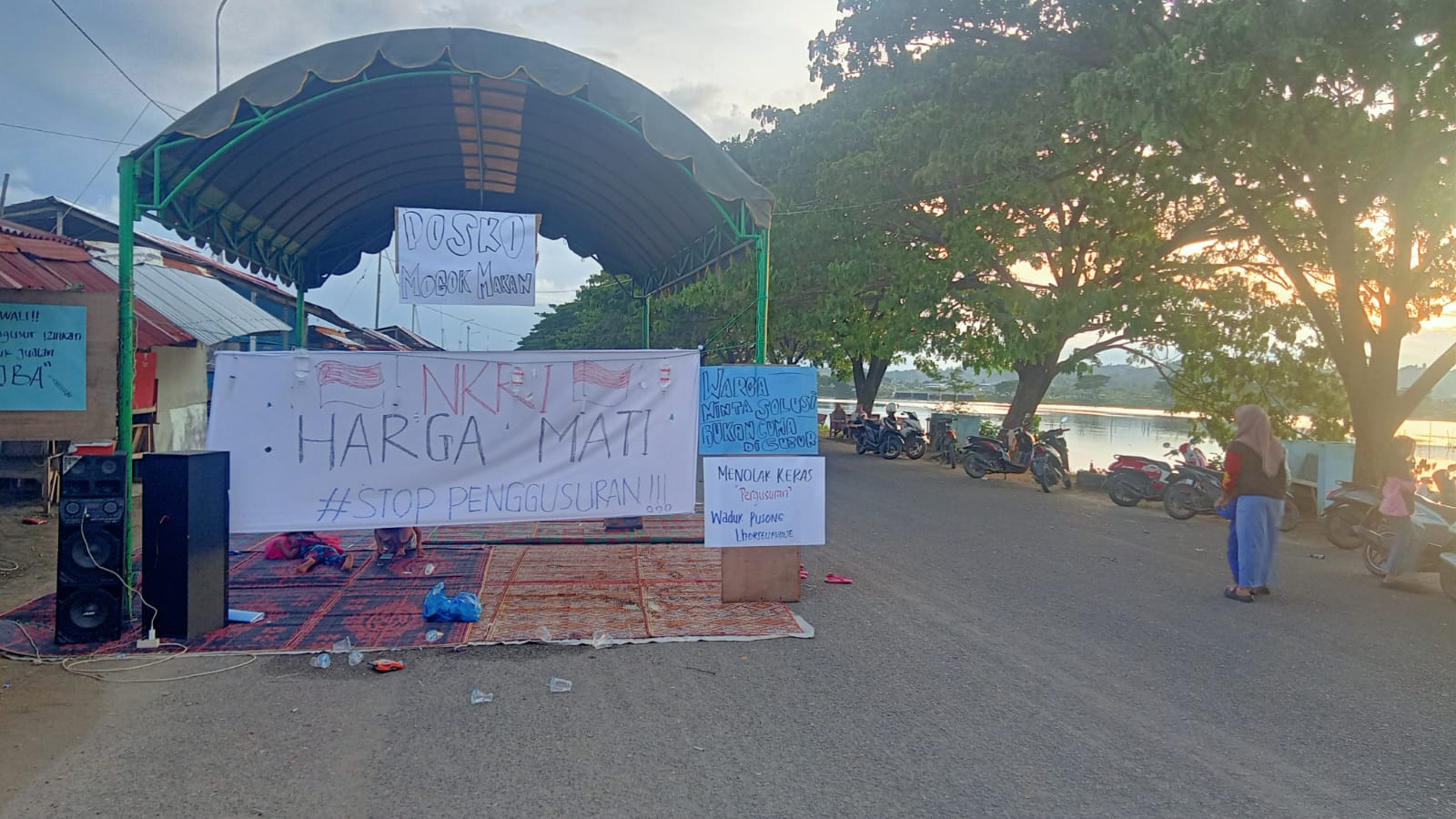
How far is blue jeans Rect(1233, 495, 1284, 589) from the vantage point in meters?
7.37

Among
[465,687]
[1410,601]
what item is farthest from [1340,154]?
[465,687]

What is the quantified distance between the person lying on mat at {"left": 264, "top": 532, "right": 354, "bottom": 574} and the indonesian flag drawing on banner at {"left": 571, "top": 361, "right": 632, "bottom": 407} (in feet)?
8.31

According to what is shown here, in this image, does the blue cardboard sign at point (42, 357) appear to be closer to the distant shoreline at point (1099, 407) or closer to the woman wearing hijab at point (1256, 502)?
the woman wearing hijab at point (1256, 502)

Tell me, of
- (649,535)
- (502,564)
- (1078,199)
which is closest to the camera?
(502,564)

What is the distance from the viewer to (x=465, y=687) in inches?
190

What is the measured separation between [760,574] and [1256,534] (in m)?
4.17

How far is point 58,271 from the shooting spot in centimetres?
974

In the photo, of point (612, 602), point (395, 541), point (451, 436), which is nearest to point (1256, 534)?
point (612, 602)

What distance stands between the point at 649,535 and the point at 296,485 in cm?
364

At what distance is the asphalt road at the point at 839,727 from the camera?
366cm

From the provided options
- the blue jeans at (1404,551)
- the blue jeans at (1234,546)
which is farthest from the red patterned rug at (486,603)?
the blue jeans at (1404,551)

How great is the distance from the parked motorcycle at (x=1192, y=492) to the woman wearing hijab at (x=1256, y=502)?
17.3 ft

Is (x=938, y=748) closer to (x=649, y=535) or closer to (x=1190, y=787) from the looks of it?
(x=1190, y=787)

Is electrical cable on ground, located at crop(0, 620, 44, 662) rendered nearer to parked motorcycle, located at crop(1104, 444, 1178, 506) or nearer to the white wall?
the white wall
